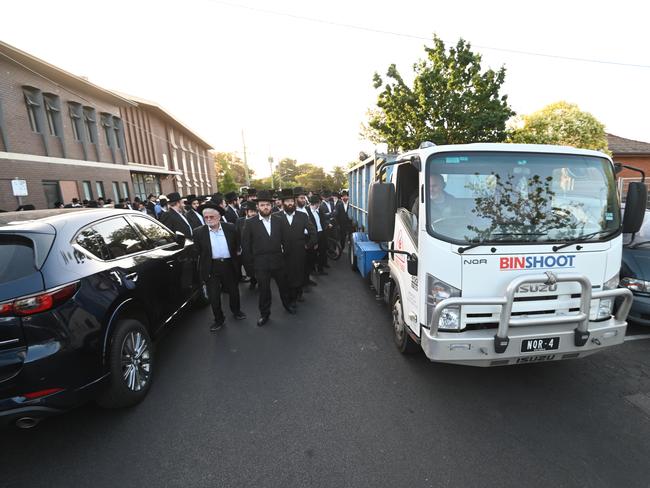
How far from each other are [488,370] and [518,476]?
1.40 metres

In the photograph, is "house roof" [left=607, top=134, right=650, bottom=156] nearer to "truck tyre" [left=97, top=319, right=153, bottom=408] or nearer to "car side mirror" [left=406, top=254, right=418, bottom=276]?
"car side mirror" [left=406, top=254, right=418, bottom=276]

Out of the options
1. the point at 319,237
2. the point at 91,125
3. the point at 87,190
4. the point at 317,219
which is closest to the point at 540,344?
the point at 319,237

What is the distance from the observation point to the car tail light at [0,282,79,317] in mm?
2252

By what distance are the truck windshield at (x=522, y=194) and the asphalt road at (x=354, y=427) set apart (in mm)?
1615

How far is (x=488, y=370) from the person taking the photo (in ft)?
11.9

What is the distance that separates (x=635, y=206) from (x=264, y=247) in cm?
432

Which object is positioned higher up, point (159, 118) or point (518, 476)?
point (159, 118)

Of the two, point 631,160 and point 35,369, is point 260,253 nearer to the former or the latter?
point 35,369

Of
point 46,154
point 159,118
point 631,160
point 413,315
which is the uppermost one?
point 159,118

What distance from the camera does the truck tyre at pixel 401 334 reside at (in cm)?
375

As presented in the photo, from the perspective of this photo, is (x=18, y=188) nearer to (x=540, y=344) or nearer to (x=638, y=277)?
(x=540, y=344)

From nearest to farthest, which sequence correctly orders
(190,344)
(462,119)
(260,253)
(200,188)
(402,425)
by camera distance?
(402,425)
(190,344)
(260,253)
(462,119)
(200,188)

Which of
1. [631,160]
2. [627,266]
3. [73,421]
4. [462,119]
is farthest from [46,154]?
[631,160]

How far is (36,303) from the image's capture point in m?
2.33
